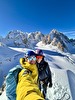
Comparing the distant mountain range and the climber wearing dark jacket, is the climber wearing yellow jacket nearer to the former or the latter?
the climber wearing dark jacket

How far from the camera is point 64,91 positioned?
Result: 966cm

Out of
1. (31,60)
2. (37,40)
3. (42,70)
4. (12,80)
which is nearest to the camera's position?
(12,80)

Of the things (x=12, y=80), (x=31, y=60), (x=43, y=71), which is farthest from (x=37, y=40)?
(x=12, y=80)

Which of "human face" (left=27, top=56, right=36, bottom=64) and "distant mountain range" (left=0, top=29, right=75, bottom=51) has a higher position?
"distant mountain range" (left=0, top=29, right=75, bottom=51)

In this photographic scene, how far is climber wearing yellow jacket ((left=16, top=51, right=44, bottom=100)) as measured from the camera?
1894 mm

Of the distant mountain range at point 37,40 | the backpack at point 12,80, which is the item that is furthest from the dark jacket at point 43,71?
the distant mountain range at point 37,40

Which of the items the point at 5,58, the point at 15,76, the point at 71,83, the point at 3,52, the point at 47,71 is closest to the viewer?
the point at 15,76

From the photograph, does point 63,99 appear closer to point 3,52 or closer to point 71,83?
point 71,83

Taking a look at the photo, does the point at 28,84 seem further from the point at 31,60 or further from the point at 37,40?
the point at 37,40

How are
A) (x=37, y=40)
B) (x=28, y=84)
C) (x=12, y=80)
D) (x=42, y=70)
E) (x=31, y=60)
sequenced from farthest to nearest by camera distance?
(x=37, y=40)
(x=42, y=70)
(x=31, y=60)
(x=12, y=80)
(x=28, y=84)

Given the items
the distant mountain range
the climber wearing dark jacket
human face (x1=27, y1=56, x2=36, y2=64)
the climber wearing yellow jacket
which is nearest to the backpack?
the climber wearing yellow jacket

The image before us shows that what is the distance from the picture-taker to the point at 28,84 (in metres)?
2.24

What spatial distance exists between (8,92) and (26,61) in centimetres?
72

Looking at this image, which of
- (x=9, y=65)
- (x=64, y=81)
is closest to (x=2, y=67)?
(x=9, y=65)
